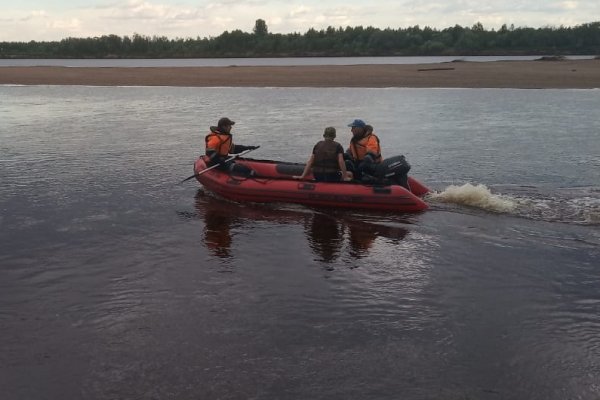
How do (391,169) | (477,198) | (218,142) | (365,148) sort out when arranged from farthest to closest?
(218,142)
(477,198)
(365,148)
(391,169)

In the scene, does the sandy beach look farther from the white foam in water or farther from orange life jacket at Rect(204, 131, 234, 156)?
orange life jacket at Rect(204, 131, 234, 156)

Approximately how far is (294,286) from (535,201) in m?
5.49

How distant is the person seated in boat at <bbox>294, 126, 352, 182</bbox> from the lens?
10492 mm

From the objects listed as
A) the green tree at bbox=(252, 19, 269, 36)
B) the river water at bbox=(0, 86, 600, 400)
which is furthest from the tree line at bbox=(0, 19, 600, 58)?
the river water at bbox=(0, 86, 600, 400)

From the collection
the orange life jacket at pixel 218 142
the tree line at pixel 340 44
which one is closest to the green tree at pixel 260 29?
the tree line at pixel 340 44

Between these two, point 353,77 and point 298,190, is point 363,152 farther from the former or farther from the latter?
point 353,77

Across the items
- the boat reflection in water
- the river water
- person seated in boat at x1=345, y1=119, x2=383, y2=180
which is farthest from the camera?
person seated in boat at x1=345, y1=119, x2=383, y2=180

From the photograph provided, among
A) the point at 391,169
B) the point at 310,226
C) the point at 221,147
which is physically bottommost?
the point at 310,226

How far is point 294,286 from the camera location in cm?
734

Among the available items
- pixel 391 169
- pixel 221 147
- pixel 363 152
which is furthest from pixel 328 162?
pixel 221 147

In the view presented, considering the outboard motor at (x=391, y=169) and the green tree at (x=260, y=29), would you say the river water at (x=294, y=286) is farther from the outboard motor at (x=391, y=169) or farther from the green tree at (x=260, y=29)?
the green tree at (x=260, y=29)

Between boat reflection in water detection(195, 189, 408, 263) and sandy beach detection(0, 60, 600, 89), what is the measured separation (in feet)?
82.3

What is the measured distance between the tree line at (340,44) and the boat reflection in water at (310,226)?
6603cm

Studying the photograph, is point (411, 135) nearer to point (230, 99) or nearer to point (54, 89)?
point (230, 99)
